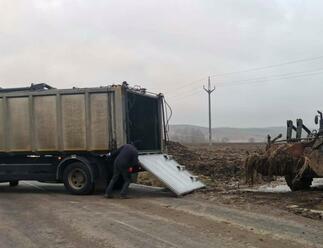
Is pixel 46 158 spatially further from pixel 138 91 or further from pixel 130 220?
pixel 130 220

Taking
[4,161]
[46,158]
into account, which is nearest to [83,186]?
[46,158]

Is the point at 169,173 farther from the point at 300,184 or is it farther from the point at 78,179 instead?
the point at 300,184

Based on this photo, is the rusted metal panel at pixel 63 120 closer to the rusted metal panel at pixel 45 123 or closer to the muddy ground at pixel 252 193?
the rusted metal panel at pixel 45 123

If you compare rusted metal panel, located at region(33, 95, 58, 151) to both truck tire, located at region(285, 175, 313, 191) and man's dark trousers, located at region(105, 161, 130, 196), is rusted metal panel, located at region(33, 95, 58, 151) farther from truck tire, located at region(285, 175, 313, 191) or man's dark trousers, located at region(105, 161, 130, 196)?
truck tire, located at region(285, 175, 313, 191)

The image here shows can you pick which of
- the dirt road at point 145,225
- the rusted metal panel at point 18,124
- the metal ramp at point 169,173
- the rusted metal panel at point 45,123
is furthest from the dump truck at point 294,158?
the rusted metal panel at point 18,124

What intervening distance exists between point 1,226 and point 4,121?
5622mm

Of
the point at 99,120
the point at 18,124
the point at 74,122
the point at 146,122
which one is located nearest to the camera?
the point at 99,120

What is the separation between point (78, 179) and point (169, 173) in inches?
88.9

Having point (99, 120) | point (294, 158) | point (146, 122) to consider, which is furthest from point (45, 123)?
point (294, 158)

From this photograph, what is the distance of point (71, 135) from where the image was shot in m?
14.1

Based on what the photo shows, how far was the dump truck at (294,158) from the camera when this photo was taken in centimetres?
1359

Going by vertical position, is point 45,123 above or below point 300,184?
above

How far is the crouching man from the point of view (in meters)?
13.3

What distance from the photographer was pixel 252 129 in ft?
656
